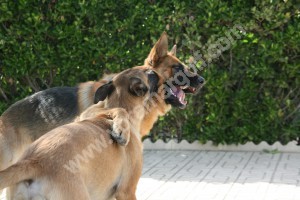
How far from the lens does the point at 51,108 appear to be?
647cm

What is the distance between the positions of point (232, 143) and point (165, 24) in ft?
7.42

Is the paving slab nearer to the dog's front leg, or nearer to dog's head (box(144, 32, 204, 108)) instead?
dog's head (box(144, 32, 204, 108))

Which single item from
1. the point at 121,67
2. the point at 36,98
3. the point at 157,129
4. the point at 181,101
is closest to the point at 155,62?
the point at 181,101

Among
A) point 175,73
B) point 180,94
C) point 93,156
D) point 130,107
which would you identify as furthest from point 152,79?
point 175,73

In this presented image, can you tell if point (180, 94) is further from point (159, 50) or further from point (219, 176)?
point (219, 176)

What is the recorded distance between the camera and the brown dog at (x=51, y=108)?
20.1 ft

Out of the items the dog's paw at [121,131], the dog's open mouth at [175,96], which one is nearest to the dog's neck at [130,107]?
the dog's paw at [121,131]

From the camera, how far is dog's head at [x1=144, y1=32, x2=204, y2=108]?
231 inches

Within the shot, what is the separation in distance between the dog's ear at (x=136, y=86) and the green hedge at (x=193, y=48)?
14.1ft

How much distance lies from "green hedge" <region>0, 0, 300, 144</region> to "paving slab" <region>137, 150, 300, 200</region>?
591mm

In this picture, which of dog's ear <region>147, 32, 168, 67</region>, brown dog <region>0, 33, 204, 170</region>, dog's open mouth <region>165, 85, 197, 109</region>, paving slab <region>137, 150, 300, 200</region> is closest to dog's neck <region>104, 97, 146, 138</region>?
dog's open mouth <region>165, 85, 197, 109</region>

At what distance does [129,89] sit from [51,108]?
194 centimetres

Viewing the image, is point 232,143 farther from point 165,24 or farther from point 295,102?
point 165,24

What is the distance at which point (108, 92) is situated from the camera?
4902 millimetres
